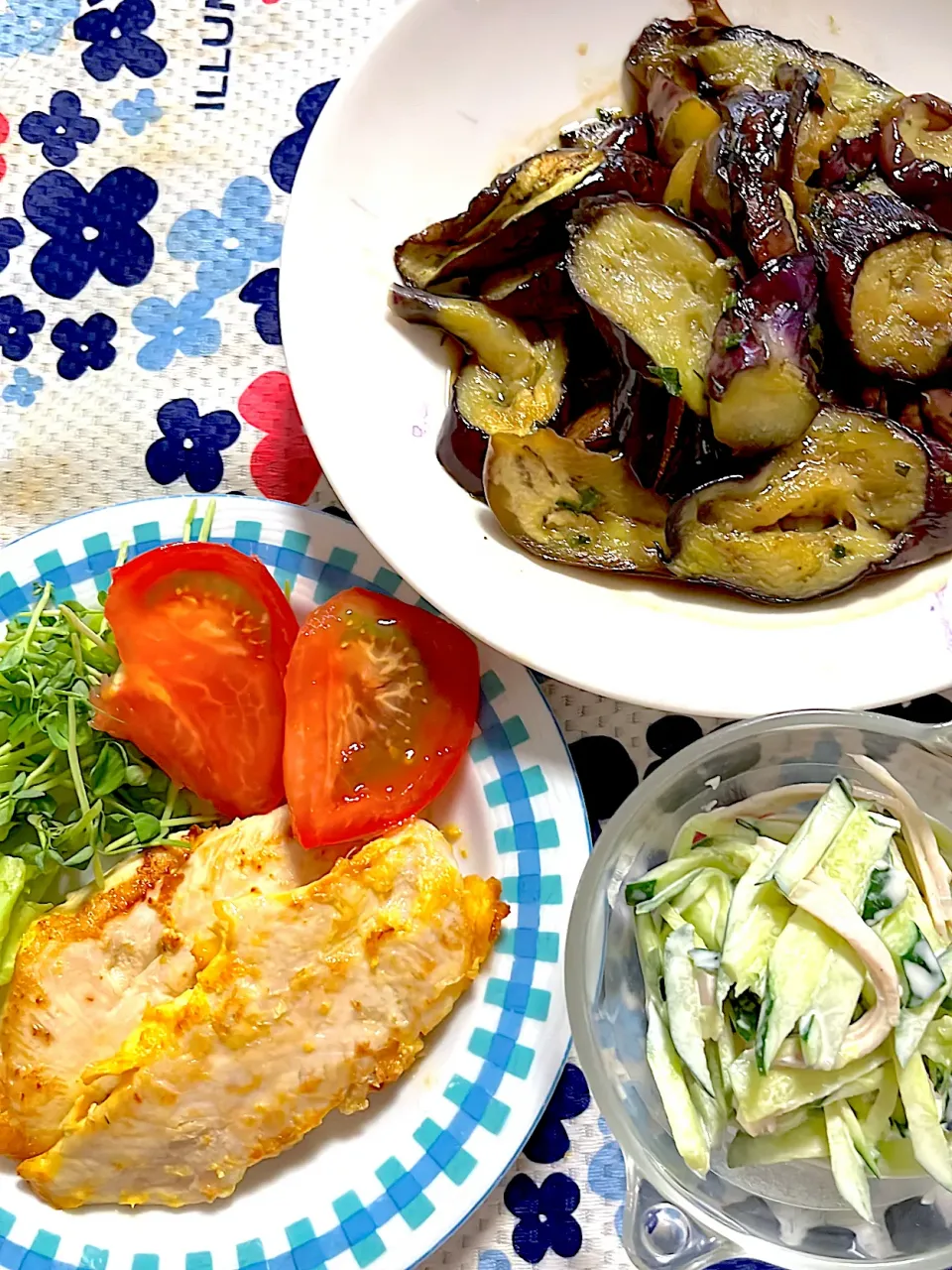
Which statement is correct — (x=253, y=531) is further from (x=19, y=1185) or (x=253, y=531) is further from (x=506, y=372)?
(x=19, y=1185)

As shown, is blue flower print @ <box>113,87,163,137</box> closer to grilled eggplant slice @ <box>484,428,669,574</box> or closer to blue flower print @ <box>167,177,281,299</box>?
blue flower print @ <box>167,177,281,299</box>

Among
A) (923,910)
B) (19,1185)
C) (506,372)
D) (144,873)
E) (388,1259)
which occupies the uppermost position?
(506,372)

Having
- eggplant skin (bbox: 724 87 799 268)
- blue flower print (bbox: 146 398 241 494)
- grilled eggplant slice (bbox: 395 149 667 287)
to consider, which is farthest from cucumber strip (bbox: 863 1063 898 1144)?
blue flower print (bbox: 146 398 241 494)

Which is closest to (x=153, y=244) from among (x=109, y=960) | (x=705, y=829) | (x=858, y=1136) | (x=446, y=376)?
(x=446, y=376)

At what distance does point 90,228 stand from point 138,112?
18 centimetres

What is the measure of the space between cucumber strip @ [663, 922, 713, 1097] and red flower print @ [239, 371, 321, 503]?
738mm

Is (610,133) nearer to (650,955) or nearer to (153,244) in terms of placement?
(153,244)

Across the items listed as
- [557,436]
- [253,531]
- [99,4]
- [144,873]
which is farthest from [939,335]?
[99,4]

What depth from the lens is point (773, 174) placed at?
1183mm

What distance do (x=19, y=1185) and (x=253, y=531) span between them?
0.81m

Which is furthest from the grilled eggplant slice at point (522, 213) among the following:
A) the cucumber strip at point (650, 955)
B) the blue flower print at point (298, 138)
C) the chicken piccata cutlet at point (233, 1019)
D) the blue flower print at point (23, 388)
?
the cucumber strip at point (650, 955)

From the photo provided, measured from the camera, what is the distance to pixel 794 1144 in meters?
1.16

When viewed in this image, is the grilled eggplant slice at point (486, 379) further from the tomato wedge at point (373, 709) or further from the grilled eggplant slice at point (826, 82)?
the grilled eggplant slice at point (826, 82)

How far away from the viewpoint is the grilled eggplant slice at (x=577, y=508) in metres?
1.23
